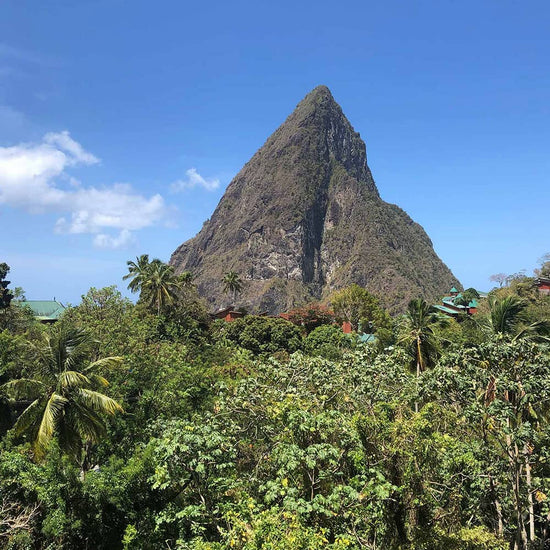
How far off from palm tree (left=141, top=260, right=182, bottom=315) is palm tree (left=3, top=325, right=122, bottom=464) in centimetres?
2387

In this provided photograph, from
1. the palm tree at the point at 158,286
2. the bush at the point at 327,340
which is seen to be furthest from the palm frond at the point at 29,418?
the bush at the point at 327,340

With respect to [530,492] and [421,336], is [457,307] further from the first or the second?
[530,492]

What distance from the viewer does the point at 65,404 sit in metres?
13.0

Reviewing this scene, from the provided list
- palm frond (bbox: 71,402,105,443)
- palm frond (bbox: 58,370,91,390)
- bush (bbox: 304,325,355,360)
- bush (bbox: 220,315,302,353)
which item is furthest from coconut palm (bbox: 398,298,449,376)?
bush (bbox: 220,315,302,353)

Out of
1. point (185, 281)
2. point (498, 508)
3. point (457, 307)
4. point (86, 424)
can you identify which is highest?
point (457, 307)

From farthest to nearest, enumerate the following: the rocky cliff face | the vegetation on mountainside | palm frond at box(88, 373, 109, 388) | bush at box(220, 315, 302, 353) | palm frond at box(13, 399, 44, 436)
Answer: the rocky cliff face < bush at box(220, 315, 302, 353) < palm frond at box(88, 373, 109, 388) < palm frond at box(13, 399, 44, 436) < the vegetation on mountainside

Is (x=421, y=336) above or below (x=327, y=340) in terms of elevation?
below

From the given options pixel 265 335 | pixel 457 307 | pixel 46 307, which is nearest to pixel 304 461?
pixel 265 335

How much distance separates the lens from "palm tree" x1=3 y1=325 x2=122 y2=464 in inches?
492

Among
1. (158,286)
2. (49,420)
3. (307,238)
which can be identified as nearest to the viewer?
(49,420)

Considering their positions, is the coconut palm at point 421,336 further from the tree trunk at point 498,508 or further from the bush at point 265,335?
the bush at point 265,335

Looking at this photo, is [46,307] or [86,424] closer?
[86,424]

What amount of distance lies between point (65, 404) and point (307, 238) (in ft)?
507

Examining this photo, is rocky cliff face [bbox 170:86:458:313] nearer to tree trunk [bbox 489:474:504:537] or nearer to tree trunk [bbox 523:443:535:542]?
tree trunk [bbox 489:474:504:537]
